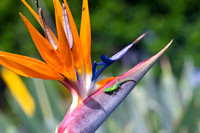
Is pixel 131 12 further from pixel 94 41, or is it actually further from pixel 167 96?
pixel 167 96

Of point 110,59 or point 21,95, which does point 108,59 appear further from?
point 21,95

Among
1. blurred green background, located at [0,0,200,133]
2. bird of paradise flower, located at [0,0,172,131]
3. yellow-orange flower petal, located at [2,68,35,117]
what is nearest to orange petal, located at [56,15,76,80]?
bird of paradise flower, located at [0,0,172,131]

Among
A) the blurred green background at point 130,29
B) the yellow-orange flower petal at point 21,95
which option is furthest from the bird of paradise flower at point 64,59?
the blurred green background at point 130,29

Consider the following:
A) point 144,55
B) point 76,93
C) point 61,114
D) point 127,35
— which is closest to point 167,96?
point 61,114

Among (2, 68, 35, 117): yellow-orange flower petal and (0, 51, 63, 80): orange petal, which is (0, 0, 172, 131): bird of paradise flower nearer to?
(0, 51, 63, 80): orange petal

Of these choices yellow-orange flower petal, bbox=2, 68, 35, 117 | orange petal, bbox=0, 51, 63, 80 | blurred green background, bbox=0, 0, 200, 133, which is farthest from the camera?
blurred green background, bbox=0, 0, 200, 133

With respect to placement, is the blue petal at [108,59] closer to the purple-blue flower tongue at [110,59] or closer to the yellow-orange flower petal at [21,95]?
the purple-blue flower tongue at [110,59]

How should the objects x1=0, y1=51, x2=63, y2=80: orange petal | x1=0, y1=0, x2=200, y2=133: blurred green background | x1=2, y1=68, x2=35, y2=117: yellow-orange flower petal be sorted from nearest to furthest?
x1=0, y1=51, x2=63, y2=80: orange petal
x1=2, y1=68, x2=35, y2=117: yellow-orange flower petal
x1=0, y1=0, x2=200, y2=133: blurred green background

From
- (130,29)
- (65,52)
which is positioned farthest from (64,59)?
(130,29)
